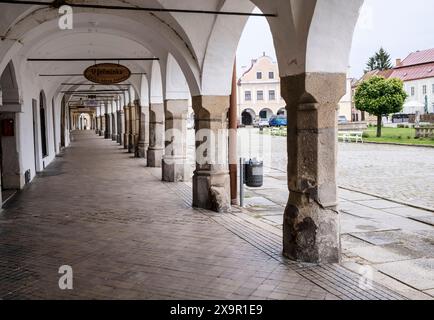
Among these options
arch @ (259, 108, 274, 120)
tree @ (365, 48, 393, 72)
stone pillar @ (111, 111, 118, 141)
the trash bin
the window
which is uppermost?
tree @ (365, 48, 393, 72)

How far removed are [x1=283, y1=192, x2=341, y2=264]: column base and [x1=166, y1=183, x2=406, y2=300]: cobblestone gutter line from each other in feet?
0.41

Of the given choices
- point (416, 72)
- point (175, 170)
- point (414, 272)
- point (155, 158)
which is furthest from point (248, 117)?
point (414, 272)

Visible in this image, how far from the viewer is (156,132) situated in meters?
16.2

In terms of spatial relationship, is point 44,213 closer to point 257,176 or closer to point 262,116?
point 257,176

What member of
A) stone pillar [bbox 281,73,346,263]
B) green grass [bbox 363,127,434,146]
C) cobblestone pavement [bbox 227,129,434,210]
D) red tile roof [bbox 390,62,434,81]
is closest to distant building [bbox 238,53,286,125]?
red tile roof [bbox 390,62,434,81]

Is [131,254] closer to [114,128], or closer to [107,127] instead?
[114,128]

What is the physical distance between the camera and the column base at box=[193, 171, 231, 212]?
8.62 metres

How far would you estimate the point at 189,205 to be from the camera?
915 cm

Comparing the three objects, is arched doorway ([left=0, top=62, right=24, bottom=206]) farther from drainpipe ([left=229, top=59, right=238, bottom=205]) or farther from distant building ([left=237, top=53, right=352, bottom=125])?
distant building ([left=237, top=53, right=352, bottom=125])

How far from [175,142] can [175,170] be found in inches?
29.9

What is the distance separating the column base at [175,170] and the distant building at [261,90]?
51.9 metres

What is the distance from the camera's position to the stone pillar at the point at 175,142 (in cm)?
1244

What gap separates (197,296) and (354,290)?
4.80ft
